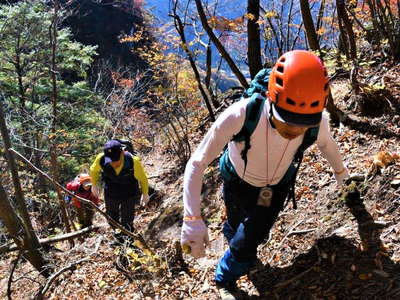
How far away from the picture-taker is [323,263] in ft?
10.5

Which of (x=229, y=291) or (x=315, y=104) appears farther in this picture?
(x=229, y=291)

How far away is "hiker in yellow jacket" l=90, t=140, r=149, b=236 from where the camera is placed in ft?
18.2

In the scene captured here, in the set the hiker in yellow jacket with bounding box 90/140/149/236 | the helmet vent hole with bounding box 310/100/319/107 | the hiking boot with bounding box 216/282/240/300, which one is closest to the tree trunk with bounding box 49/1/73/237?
the hiker in yellow jacket with bounding box 90/140/149/236

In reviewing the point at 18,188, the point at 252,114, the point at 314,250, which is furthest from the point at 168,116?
the point at 252,114

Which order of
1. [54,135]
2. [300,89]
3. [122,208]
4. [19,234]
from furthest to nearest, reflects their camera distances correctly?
[54,135], [19,234], [122,208], [300,89]

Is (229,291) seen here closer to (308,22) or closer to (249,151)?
(249,151)

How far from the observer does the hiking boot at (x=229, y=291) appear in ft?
10.5

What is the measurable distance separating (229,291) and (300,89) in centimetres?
180

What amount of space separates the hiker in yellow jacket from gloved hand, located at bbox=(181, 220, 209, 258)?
9.99 ft

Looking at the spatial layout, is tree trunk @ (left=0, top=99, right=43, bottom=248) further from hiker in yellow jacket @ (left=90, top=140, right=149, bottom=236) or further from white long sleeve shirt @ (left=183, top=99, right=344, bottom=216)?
white long sleeve shirt @ (left=183, top=99, right=344, bottom=216)

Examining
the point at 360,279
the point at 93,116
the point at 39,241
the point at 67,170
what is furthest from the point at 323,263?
the point at 67,170

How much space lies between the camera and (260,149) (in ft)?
8.91

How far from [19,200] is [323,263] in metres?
5.77

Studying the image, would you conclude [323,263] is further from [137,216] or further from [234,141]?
[137,216]
